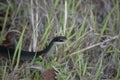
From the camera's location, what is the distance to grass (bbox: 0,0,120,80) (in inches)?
84.1

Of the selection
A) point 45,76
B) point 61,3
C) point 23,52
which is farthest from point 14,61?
point 61,3

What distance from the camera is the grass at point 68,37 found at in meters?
2.14

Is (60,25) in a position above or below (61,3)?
below

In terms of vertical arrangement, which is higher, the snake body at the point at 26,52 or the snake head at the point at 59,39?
the snake head at the point at 59,39

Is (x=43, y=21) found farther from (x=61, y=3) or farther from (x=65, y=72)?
(x=65, y=72)

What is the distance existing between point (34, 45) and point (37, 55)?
0.37 ft

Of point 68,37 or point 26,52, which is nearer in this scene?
point 26,52

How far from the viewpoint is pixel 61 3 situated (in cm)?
240

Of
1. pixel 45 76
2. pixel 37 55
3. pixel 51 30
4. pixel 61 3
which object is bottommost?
pixel 45 76

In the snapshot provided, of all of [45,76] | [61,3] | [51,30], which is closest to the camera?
[45,76]

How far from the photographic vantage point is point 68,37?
2.24 metres

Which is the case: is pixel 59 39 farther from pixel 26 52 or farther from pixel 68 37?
pixel 26 52

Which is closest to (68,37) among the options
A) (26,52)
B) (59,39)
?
(59,39)

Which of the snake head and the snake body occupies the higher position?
the snake head
